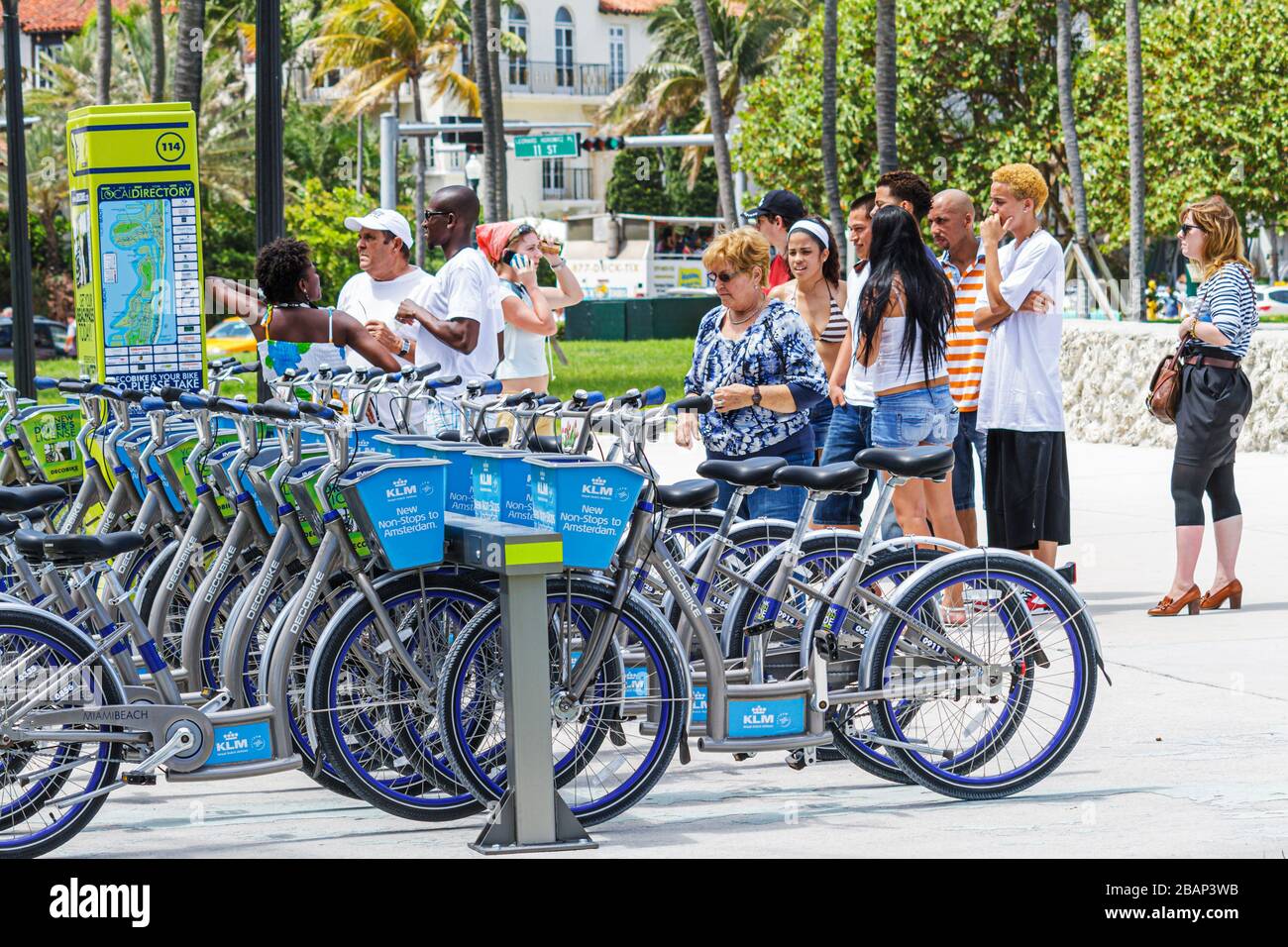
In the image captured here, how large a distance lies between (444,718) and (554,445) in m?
1.28

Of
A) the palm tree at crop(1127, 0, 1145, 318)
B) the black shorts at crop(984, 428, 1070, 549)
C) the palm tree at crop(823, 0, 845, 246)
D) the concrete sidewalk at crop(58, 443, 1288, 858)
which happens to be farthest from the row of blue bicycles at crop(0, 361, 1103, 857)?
the palm tree at crop(1127, 0, 1145, 318)

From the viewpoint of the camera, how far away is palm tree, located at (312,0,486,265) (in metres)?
56.8

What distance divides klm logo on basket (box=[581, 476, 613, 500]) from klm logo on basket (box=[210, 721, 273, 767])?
3.63 feet

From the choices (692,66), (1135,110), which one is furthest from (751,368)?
(692,66)

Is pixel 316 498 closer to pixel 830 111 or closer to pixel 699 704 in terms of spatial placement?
pixel 699 704

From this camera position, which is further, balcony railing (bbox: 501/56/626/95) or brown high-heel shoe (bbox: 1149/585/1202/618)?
balcony railing (bbox: 501/56/626/95)

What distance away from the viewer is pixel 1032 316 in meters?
8.50

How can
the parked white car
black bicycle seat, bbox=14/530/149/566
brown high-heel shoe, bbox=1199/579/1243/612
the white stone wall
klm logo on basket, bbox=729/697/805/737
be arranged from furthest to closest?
the parked white car, the white stone wall, brown high-heel shoe, bbox=1199/579/1243/612, klm logo on basket, bbox=729/697/805/737, black bicycle seat, bbox=14/530/149/566

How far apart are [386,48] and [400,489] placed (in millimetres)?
54047

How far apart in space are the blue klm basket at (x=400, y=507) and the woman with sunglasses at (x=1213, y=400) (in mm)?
4568

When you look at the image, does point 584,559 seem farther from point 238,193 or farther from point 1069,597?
point 238,193

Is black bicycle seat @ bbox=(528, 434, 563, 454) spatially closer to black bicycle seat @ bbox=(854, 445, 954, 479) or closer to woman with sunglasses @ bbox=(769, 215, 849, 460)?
black bicycle seat @ bbox=(854, 445, 954, 479)

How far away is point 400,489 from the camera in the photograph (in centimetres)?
528
